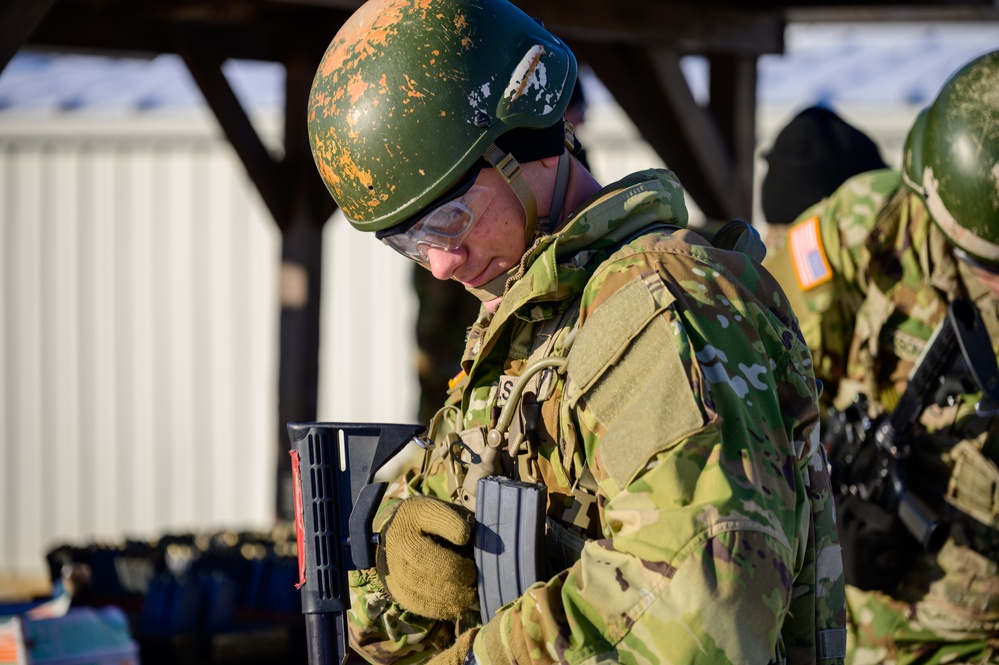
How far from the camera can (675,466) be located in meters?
1.45

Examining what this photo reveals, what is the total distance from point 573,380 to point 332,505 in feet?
1.47

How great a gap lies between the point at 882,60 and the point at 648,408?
11292mm

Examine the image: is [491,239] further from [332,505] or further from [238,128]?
[238,128]

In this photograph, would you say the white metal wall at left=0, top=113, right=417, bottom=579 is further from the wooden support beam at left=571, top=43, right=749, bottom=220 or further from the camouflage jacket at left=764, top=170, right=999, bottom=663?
the camouflage jacket at left=764, top=170, right=999, bottom=663

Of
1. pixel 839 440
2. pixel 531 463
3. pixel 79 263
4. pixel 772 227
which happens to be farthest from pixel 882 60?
pixel 531 463

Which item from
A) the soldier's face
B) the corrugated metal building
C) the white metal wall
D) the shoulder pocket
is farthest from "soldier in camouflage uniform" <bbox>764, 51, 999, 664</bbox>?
the white metal wall

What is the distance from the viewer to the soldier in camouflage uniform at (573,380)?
1449 mm

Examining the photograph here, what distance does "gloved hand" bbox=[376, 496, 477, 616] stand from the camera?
1676mm

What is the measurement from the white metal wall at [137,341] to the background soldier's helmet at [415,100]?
24.5ft

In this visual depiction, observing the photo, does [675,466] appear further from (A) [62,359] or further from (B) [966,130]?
(A) [62,359]

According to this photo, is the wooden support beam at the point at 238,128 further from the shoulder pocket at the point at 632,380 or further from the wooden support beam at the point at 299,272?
the shoulder pocket at the point at 632,380

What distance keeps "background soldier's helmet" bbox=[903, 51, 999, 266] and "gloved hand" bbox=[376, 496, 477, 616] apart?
60.3 inches

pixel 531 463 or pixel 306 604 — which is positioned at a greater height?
pixel 531 463

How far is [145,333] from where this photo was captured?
9.53m
